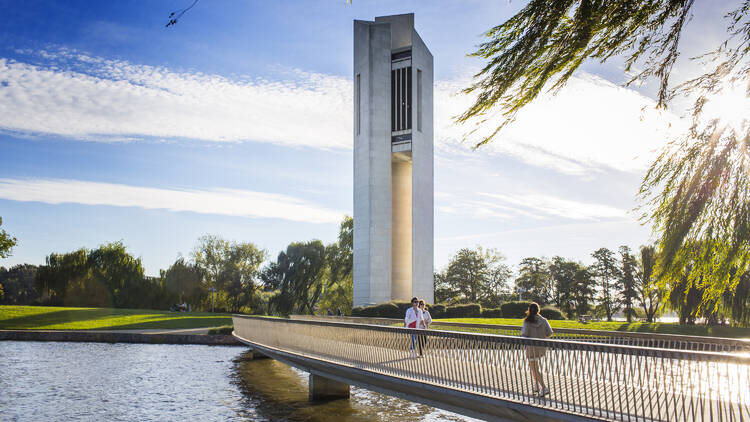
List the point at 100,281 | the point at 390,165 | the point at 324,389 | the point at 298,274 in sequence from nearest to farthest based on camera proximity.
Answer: the point at 324,389
the point at 390,165
the point at 100,281
the point at 298,274

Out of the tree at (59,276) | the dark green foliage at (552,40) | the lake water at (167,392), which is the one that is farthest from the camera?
the tree at (59,276)

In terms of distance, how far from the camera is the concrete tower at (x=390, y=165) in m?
48.2

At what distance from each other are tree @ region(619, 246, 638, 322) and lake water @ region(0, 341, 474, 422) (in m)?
62.1

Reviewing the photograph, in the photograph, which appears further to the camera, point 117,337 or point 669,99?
point 117,337

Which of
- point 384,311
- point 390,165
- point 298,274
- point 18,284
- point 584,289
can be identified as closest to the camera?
point 384,311

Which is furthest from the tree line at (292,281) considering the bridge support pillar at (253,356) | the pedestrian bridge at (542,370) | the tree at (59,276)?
the pedestrian bridge at (542,370)

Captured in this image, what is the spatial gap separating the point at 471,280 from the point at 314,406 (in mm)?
66094

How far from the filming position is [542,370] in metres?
9.25

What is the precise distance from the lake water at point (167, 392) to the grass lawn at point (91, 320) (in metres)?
13.7

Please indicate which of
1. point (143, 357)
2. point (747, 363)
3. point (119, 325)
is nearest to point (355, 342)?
point (747, 363)

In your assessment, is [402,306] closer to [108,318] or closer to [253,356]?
[253,356]

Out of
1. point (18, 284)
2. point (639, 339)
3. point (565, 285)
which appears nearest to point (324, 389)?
point (639, 339)

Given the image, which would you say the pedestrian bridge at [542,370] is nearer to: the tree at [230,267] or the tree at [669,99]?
the tree at [669,99]

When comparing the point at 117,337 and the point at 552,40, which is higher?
the point at 552,40
